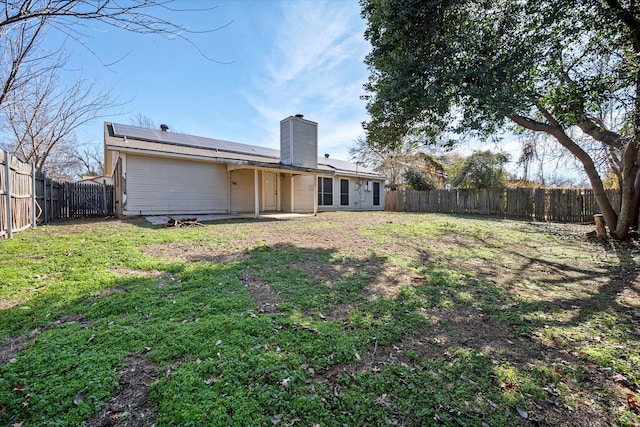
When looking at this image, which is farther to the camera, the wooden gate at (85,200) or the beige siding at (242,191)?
the beige siding at (242,191)

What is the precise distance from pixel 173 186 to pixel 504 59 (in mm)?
11044

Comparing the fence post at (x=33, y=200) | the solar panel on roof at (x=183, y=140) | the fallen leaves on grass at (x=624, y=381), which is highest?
the solar panel on roof at (x=183, y=140)

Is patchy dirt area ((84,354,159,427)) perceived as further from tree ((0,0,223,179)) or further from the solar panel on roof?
the solar panel on roof

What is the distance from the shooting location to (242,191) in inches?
504

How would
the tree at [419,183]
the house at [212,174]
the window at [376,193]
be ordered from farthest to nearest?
the tree at [419,183]
the window at [376,193]
the house at [212,174]

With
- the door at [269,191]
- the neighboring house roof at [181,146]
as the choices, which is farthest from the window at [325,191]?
the door at [269,191]

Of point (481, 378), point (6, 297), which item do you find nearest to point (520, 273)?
point (481, 378)

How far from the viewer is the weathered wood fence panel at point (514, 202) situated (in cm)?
1163

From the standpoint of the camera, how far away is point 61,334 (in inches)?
90.0

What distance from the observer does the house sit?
9.95 metres

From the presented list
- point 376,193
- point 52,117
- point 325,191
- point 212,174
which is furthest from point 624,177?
point 52,117

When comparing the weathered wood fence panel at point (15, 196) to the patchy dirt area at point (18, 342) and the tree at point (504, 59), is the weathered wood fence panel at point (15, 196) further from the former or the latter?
the tree at point (504, 59)

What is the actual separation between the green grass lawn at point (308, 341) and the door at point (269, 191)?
9.31 m

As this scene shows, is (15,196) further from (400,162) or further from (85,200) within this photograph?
(400,162)
